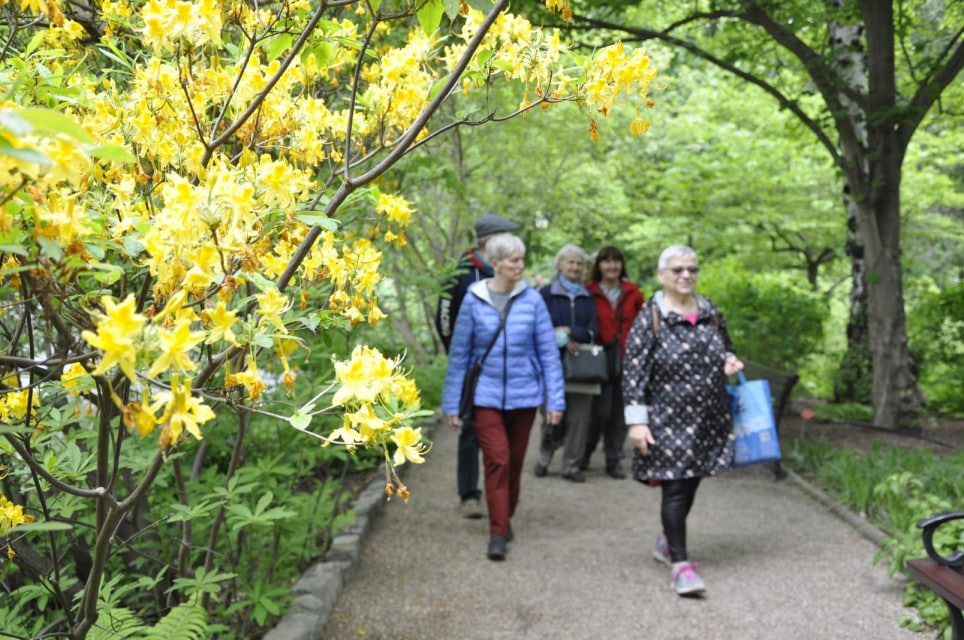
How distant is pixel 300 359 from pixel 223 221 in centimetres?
306

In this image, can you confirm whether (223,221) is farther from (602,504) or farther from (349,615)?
(602,504)

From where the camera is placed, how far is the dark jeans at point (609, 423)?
285 inches

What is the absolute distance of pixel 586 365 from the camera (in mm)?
6766

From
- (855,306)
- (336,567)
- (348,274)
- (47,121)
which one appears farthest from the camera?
(855,306)

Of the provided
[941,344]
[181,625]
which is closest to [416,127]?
[181,625]

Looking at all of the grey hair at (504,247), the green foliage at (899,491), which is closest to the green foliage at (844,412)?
the green foliage at (899,491)

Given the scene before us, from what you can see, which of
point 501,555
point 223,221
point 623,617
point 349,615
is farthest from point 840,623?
point 223,221

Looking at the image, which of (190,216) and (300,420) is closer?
A: (190,216)

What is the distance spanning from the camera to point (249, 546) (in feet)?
13.7

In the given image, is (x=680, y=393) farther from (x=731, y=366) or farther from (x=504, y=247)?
(x=504, y=247)

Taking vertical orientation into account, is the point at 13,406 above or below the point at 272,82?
below

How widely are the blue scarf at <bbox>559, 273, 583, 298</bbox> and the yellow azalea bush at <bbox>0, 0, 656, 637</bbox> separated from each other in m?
4.08

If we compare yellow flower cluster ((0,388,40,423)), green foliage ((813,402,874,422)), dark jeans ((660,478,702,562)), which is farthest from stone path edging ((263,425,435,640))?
green foliage ((813,402,874,422))

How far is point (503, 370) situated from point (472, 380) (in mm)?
198
